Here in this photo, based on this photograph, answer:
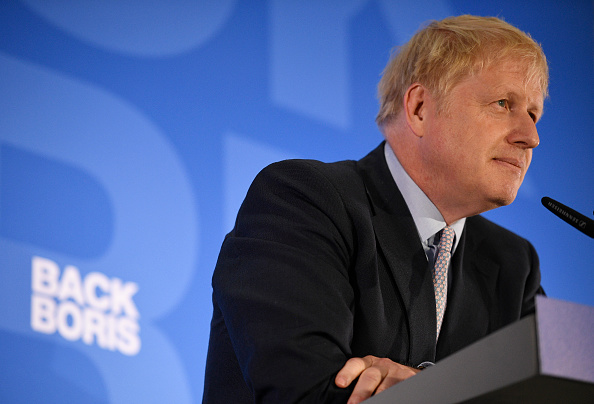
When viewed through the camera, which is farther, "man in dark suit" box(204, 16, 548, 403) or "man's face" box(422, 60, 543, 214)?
"man's face" box(422, 60, 543, 214)

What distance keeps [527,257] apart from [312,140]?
2.69 ft

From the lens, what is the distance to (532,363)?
0.54m

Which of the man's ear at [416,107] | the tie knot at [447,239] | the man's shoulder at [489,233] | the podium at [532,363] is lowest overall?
the podium at [532,363]

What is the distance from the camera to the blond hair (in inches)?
63.0

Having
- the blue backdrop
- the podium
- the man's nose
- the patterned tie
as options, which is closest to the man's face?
the man's nose

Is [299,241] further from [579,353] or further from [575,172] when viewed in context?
[575,172]

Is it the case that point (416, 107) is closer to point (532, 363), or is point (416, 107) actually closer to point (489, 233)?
point (489, 233)

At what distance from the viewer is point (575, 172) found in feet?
9.82

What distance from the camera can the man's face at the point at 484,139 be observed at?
60.3 inches

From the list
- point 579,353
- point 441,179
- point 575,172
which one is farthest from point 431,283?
point 575,172

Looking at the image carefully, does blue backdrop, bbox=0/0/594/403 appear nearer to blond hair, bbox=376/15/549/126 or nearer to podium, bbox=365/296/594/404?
blond hair, bbox=376/15/549/126

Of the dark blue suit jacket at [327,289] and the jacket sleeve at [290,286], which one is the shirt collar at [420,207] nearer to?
the dark blue suit jacket at [327,289]

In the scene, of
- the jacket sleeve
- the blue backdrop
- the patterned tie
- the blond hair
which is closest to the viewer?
the jacket sleeve

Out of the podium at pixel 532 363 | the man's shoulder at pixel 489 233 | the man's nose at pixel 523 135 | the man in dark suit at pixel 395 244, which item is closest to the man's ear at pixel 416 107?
the man in dark suit at pixel 395 244
